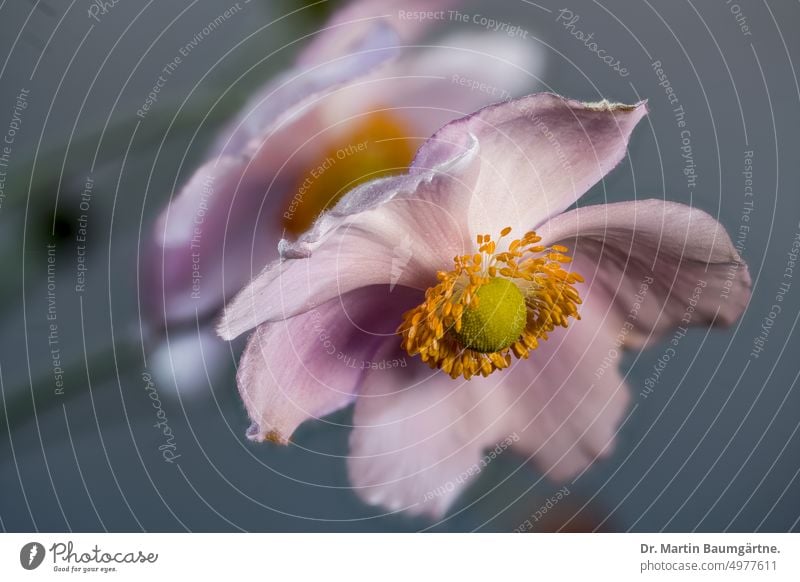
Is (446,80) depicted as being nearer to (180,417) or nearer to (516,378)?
(516,378)

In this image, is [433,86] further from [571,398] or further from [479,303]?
[571,398]

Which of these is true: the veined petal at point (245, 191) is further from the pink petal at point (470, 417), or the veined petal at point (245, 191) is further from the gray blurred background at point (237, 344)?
the pink petal at point (470, 417)

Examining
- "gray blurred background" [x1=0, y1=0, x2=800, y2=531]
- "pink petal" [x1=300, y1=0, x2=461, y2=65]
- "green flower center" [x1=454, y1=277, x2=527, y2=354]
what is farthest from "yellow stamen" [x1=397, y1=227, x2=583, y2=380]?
"pink petal" [x1=300, y1=0, x2=461, y2=65]

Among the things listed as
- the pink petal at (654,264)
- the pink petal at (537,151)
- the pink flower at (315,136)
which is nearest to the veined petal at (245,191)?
the pink flower at (315,136)

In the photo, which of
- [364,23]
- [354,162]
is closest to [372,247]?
[354,162]

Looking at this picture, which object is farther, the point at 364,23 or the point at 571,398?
the point at 571,398
